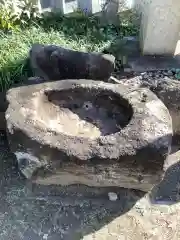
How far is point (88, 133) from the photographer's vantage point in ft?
12.1

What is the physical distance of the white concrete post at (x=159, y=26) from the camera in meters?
4.39

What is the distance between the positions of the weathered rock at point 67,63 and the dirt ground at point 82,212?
3.71 feet

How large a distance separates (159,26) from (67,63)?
1.29 metres

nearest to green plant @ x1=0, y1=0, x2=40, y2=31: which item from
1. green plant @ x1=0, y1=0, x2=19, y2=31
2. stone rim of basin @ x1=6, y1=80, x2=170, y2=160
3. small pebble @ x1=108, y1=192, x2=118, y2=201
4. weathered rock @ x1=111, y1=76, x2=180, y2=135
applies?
green plant @ x1=0, y1=0, x2=19, y2=31

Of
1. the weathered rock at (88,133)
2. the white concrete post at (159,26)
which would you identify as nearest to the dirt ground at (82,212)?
the weathered rock at (88,133)

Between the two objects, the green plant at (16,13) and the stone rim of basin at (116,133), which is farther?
the green plant at (16,13)

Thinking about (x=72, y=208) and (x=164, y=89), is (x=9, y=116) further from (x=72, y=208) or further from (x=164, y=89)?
(x=164, y=89)

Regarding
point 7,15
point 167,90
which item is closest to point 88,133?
point 167,90

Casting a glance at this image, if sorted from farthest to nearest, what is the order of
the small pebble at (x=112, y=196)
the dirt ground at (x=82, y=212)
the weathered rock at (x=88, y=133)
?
the small pebble at (x=112, y=196), the dirt ground at (x=82, y=212), the weathered rock at (x=88, y=133)

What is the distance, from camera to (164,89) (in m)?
4.00

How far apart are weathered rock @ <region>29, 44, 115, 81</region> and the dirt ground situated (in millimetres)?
1132

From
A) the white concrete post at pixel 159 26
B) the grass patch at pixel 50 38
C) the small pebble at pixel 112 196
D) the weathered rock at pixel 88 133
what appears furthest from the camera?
the white concrete post at pixel 159 26

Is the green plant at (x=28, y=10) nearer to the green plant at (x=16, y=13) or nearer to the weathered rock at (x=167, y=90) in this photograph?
the green plant at (x=16, y=13)

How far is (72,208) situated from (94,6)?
280 centimetres
